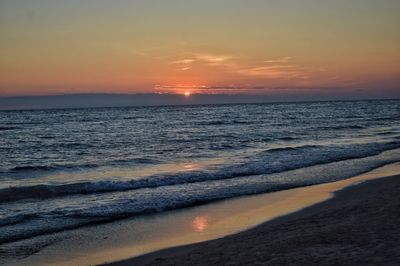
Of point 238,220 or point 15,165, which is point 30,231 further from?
point 15,165

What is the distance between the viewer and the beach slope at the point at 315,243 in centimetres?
663

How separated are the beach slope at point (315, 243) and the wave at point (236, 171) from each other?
742 cm

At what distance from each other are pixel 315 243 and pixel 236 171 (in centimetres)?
1206

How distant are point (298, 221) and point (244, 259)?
2810mm

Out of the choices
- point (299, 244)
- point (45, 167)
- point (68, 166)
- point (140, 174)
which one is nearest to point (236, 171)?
point (140, 174)

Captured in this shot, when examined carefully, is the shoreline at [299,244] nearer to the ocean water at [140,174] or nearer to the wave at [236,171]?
the ocean water at [140,174]

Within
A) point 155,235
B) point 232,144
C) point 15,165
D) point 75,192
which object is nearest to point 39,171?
point 15,165

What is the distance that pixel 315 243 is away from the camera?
7496 mm

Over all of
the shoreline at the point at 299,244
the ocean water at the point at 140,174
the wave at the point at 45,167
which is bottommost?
the wave at the point at 45,167

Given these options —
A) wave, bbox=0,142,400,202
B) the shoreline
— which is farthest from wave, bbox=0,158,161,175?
the shoreline

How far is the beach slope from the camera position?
261 inches

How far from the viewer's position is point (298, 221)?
977cm

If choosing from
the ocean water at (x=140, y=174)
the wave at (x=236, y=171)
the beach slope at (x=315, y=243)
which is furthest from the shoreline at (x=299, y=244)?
the wave at (x=236, y=171)

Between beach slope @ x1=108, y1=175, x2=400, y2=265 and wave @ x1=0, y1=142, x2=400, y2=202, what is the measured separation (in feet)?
24.3
